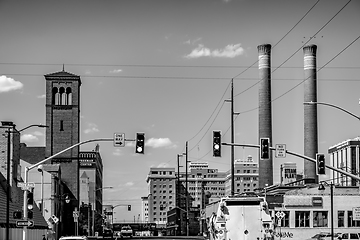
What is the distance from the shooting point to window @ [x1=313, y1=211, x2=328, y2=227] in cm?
6906

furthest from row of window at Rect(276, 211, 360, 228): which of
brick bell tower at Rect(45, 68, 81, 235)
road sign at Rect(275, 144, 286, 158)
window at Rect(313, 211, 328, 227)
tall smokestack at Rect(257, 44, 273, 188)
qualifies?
brick bell tower at Rect(45, 68, 81, 235)

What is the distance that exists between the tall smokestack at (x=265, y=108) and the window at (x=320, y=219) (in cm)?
3307

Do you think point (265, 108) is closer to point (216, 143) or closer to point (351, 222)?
point (351, 222)

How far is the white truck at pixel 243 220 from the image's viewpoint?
29703mm

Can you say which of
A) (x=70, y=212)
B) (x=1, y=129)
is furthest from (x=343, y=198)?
(x=70, y=212)

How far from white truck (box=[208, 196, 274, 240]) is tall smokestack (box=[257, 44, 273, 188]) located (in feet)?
237

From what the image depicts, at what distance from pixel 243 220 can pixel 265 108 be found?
74357 mm

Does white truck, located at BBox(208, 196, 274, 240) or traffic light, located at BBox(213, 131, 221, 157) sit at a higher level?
traffic light, located at BBox(213, 131, 221, 157)

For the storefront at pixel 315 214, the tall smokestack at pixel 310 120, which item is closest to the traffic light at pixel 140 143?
the storefront at pixel 315 214

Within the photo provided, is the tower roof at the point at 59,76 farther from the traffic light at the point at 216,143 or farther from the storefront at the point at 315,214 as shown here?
the traffic light at the point at 216,143

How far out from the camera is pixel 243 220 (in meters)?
29.9

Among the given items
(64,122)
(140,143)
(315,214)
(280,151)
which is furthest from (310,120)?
(140,143)

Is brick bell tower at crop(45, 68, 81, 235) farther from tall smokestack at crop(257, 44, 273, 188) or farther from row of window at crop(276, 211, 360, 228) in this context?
row of window at crop(276, 211, 360, 228)

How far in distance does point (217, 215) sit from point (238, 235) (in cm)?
143
